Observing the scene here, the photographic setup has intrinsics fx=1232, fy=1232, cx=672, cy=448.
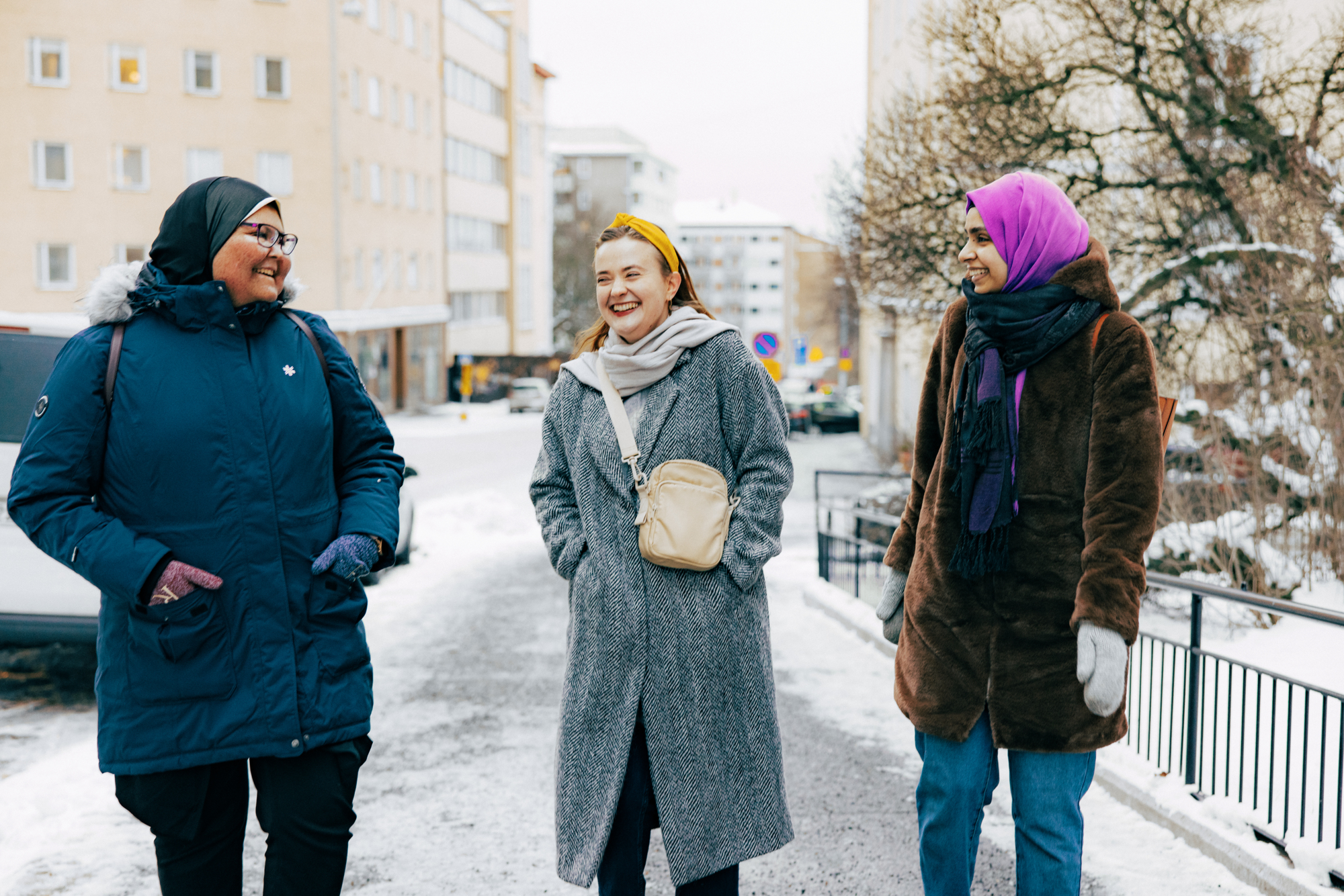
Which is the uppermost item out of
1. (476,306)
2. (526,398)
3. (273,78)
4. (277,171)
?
(273,78)

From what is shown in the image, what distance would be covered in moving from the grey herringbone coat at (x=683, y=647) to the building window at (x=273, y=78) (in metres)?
40.6

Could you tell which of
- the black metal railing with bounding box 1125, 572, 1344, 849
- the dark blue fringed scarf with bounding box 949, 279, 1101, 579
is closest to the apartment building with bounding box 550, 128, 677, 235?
the black metal railing with bounding box 1125, 572, 1344, 849

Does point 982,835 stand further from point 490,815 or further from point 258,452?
point 258,452

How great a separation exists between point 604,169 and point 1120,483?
112924 mm

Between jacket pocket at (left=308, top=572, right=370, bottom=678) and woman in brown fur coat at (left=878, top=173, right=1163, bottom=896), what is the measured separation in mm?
1358

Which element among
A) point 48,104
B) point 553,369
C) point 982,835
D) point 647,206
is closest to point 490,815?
point 982,835

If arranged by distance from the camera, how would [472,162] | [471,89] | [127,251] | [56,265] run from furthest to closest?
1. [472,162]
2. [471,89]
3. [127,251]
4. [56,265]

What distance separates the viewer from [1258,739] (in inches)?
172

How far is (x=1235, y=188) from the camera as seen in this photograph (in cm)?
1262

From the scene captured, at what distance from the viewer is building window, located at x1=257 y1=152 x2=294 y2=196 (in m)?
40.1

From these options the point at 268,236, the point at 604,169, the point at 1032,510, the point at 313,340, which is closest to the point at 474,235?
the point at 313,340

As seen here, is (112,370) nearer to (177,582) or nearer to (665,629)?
(177,582)

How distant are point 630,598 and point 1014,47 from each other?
13901mm

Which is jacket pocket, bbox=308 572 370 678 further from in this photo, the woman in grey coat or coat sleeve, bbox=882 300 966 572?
coat sleeve, bbox=882 300 966 572
